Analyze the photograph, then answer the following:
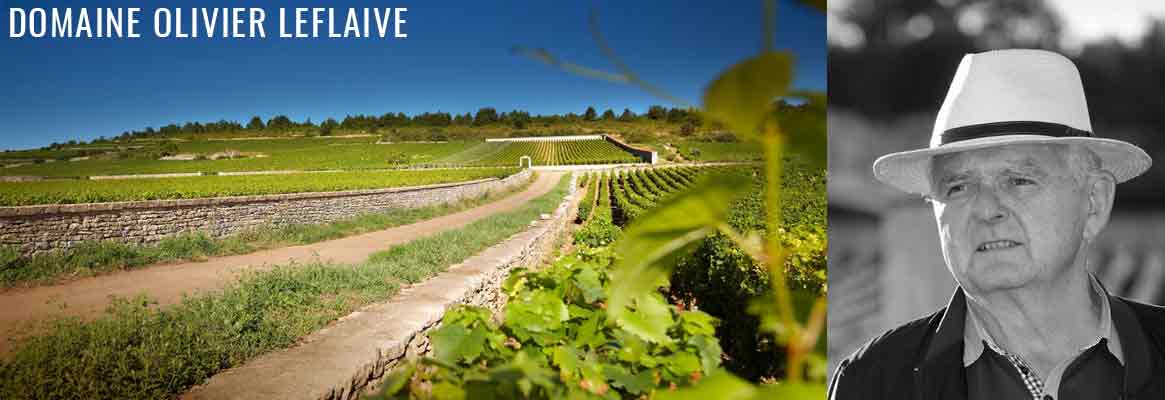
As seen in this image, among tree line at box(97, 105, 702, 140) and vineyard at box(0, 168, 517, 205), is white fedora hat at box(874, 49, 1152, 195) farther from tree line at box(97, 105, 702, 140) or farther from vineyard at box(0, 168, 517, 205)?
vineyard at box(0, 168, 517, 205)

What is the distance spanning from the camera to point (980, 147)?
0.39m

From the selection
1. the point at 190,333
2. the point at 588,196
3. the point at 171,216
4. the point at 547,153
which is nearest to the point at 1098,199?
the point at 190,333

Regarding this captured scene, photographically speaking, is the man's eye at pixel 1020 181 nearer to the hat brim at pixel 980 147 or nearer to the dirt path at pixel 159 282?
the hat brim at pixel 980 147

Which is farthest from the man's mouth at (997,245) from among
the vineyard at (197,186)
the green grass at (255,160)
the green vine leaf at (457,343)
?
the green grass at (255,160)

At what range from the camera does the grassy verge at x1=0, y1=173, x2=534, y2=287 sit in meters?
3.59

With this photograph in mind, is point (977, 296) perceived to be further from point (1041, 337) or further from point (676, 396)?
point (676, 396)

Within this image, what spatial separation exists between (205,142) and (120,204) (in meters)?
1.57

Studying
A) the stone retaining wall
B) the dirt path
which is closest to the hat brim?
the dirt path

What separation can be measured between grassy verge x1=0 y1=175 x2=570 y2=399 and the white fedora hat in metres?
2.13

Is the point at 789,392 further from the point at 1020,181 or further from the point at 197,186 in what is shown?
the point at 197,186

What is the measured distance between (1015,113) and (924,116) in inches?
2.6

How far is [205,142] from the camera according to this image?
5.55 metres

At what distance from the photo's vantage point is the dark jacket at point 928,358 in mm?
420

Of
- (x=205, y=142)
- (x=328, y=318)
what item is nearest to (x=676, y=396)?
(x=328, y=318)
